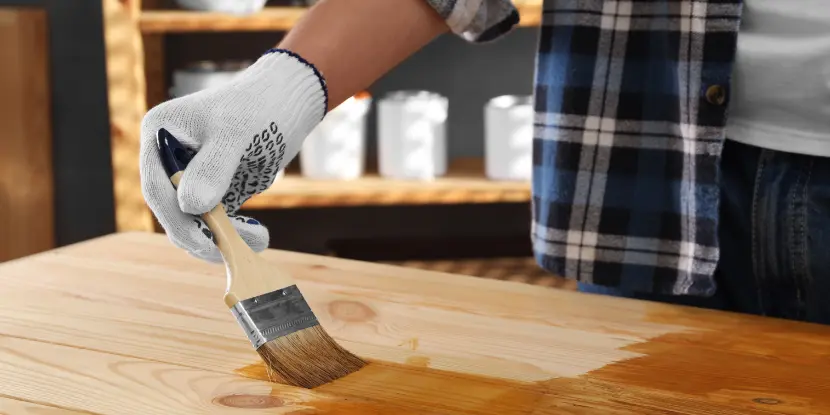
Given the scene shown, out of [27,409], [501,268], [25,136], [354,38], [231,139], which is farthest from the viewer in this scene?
[25,136]

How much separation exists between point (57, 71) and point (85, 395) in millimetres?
1847

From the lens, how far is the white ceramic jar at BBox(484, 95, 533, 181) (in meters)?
1.92

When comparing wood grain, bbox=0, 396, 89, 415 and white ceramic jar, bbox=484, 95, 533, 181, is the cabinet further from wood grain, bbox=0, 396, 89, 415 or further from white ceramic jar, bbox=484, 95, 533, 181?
wood grain, bbox=0, 396, 89, 415

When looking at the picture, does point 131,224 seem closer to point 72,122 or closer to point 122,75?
point 122,75

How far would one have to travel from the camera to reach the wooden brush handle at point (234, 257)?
0.74 m

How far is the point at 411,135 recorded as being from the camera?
195 centimetres

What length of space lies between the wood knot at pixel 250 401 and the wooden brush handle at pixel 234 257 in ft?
0.23

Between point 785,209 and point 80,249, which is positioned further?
point 80,249

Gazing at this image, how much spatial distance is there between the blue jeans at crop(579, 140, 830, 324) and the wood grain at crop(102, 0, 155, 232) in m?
1.25

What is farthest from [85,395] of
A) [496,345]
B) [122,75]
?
[122,75]

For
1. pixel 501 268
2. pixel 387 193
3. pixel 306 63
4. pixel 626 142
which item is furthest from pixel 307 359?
pixel 501 268

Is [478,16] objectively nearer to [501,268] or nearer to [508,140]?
[508,140]

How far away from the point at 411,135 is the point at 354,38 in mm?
1048

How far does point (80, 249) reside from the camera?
1078 mm
